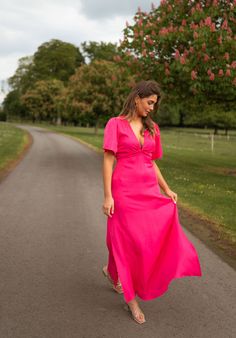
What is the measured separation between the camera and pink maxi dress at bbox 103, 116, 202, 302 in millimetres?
3811

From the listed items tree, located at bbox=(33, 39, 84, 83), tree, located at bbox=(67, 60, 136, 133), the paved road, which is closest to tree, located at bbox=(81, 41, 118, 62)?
tree, located at bbox=(33, 39, 84, 83)

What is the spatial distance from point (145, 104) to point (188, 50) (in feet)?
37.0

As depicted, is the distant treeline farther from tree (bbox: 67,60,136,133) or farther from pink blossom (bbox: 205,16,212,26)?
tree (bbox: 67,60,136,133)

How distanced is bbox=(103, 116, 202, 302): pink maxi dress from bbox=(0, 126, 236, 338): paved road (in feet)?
1.25

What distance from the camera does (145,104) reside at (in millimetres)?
3883

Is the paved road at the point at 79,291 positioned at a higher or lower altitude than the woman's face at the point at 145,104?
lower

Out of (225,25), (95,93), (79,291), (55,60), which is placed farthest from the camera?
(55,60)

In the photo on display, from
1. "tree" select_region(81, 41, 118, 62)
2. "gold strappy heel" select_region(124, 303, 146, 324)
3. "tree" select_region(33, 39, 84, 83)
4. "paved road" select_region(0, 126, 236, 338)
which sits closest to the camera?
"paved road" select_region(0, 126, 236, 338)

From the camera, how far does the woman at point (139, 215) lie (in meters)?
3.81

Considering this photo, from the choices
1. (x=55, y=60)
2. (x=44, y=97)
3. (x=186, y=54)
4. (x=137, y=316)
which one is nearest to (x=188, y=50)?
(x=186, y=54)

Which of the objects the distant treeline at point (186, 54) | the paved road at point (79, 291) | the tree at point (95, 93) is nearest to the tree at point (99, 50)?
the tree at point (95, 93)

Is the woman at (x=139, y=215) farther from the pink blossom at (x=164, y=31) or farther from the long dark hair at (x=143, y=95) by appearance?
the pink blossom at (x=164, y=31)

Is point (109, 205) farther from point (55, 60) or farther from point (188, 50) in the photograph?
point (55, 60)

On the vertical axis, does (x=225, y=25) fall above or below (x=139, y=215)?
above
